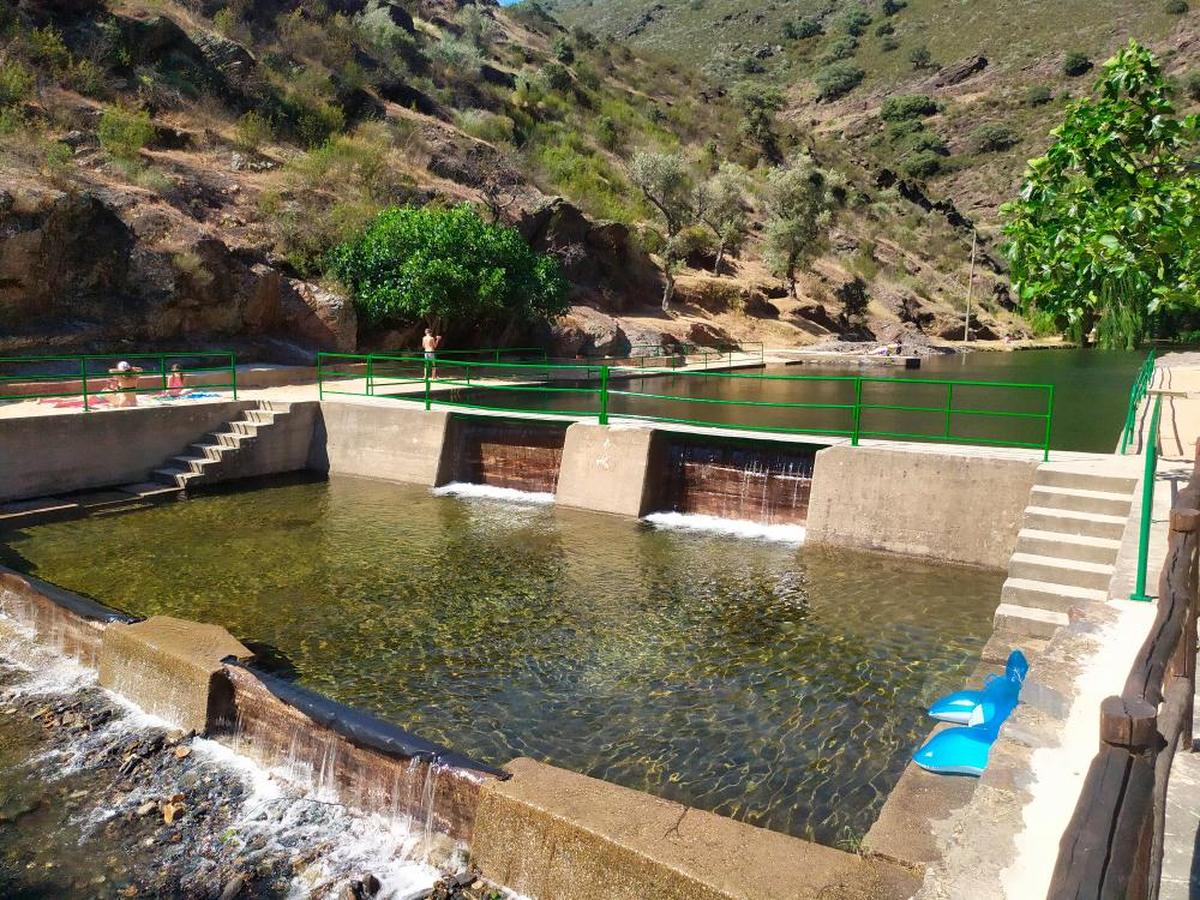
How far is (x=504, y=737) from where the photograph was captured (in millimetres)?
7004

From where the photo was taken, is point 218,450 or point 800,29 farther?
point 800,29

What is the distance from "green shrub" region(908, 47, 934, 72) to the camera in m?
114

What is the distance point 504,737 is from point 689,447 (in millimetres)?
8366

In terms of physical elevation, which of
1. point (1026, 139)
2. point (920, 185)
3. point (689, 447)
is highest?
point (1026, 139)

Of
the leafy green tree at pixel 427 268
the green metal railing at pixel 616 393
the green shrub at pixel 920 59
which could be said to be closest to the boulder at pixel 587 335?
the green metal railing at pixel 616 393

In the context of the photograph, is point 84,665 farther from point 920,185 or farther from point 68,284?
point 920,185

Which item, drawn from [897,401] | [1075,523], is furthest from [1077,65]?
Answer: [1075,523]

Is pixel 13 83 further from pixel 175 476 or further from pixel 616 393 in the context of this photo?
pixel 616 393

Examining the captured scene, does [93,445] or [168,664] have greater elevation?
[93,445]

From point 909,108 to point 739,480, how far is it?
4187 inches

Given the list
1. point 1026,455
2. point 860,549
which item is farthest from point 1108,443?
point 860,549

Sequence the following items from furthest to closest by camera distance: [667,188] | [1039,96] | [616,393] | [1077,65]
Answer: [1039,96], [1077,65], [667,188], [616,393]

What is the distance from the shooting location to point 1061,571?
30.4 ft

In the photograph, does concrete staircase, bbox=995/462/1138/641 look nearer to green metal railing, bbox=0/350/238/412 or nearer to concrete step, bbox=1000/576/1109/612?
concrete step, bbox=1000/576/1109/612
